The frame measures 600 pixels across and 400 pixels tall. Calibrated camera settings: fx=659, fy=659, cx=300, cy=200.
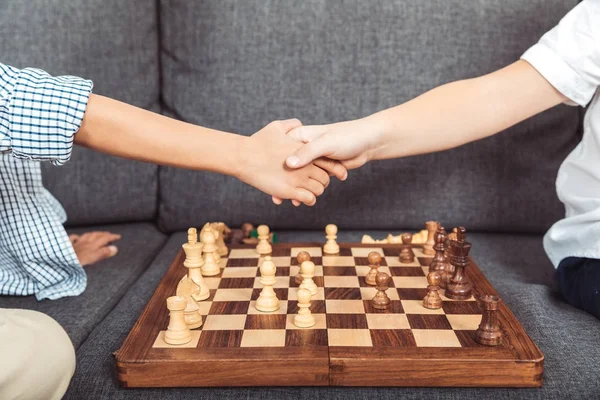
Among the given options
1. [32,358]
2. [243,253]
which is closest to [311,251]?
[243,253]

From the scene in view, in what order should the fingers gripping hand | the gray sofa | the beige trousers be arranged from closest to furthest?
the beige trousers
the fingers gripping hand
the gray sofa

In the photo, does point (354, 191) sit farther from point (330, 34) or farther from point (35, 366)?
point (35, 366)

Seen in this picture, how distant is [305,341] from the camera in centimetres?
100

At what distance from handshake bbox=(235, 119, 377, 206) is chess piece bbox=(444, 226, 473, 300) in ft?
1.00

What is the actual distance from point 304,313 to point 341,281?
9.0 inches

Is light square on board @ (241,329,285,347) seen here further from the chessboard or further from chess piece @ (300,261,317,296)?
chess piece @ (300,261,317,296)

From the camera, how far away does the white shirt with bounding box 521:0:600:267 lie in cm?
127

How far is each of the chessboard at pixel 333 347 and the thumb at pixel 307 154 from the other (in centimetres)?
26

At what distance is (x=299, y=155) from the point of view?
1.34m

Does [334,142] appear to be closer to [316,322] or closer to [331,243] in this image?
[331,243]

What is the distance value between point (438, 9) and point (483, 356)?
100cm

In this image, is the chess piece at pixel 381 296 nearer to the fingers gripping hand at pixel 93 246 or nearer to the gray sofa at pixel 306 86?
the gray sofa at pixel 306 86

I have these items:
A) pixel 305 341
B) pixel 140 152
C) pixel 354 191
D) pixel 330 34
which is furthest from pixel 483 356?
pixel 330 34

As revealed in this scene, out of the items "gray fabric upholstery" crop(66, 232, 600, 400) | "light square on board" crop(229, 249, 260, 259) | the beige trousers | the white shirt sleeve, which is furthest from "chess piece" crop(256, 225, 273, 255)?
the white shirt sleeve
